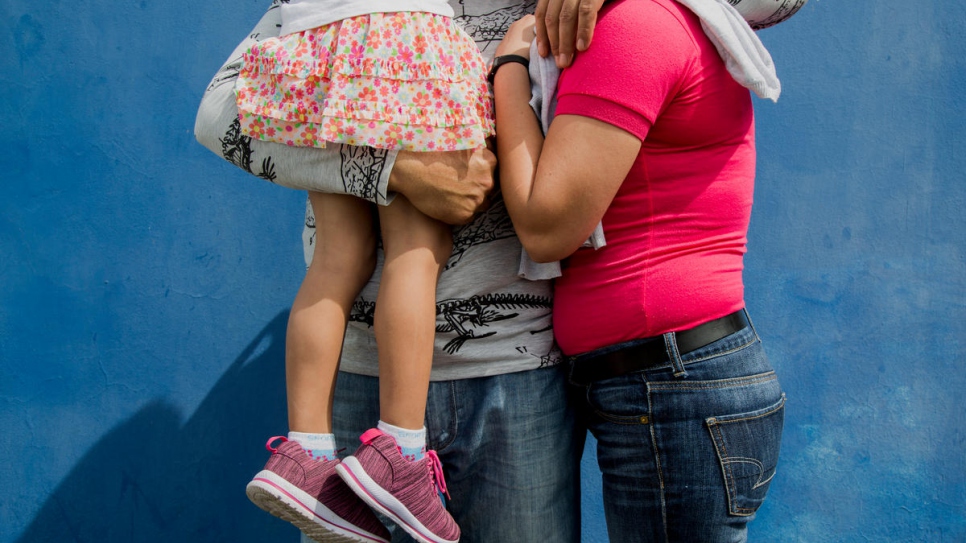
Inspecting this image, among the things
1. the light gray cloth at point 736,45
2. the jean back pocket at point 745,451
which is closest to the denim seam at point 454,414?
the jean back pocket at point 745,451

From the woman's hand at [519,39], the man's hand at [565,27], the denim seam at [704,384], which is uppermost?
the man's hand at [565,27]

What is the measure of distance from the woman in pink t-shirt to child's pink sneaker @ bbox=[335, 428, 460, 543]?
1.05 feet

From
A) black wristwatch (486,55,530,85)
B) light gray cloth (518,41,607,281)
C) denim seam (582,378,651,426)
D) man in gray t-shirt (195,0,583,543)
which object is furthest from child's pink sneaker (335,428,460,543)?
black wristwatch (486,55,530,85)

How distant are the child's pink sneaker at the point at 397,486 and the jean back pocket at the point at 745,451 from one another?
47 cm

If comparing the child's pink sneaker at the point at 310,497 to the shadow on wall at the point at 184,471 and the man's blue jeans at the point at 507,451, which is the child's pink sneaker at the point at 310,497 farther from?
the shadow on wall at the point at 184,471

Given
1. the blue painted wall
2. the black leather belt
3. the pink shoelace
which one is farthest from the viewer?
the blue painted wall

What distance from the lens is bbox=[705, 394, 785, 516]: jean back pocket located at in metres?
1.24

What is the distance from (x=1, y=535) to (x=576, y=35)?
1924mm

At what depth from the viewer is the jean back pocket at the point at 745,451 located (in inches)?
49.0

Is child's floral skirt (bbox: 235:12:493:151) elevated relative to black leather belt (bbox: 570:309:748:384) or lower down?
elevated

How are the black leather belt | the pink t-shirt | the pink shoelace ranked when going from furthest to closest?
the pink shoelace < the black leather belt < the pink t-shirt

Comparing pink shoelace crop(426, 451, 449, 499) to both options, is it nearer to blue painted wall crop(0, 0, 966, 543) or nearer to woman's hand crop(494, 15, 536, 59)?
woman's hand crop(494, 15, 536, 59)

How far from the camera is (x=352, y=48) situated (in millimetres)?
1275

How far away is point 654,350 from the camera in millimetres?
1264
